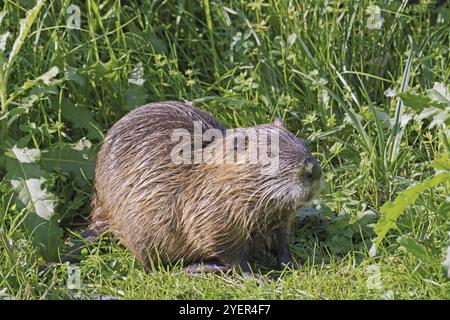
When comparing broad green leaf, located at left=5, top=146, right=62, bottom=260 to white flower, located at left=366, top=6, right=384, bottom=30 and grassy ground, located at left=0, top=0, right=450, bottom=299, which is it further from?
white flower, located at left=366, top=6, right=384, bottom=30

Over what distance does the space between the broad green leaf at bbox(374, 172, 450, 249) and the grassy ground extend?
126 mm

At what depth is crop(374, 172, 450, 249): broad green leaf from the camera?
3488mm

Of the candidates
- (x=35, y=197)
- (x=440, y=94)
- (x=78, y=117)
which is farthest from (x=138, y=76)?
(x=440, y=94)

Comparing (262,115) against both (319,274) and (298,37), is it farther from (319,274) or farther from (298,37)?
(319,274)

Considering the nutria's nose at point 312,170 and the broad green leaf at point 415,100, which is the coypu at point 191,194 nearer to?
the nutria's nose at point 312,170

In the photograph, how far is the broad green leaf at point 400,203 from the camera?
3488 mm

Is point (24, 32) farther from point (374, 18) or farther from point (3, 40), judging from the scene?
point (374, 18)

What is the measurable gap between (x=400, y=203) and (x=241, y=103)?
1.22 m

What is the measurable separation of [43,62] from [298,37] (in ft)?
3.94

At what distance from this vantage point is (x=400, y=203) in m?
3.52

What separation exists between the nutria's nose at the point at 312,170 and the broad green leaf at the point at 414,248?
0.41 metres

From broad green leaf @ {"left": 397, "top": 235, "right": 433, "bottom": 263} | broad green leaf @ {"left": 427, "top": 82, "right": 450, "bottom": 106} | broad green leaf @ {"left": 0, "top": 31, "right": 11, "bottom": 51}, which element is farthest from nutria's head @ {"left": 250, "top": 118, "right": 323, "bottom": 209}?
broad green leaf @ {"left": 0, "top": 31, "right": 11, "bottom": 51}

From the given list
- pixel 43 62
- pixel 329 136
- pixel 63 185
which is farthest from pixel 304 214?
pixel 43 62

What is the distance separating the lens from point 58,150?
432 cm
